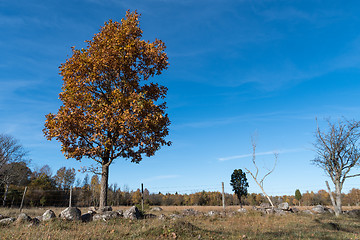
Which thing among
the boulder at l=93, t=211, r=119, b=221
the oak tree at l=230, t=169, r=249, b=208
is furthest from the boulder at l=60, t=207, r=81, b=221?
the oak tree at l=230, t=169, r=249, b=208

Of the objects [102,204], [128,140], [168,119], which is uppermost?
[168,119]

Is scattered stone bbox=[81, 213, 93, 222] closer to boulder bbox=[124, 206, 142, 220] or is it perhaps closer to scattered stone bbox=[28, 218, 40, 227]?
boulder bbox=[124, 206, 142, 220]

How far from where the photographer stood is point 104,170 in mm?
13391

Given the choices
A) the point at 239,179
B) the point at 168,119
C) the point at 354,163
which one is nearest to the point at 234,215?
the point at 168,119

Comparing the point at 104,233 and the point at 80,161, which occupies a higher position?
the point at 80,161

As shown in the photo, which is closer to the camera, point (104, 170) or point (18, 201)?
point (104, 170)

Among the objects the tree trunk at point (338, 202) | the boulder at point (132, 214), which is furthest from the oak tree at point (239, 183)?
the boulder at point (132, 214)

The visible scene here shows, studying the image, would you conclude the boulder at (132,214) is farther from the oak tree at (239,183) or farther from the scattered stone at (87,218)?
the oak tree at (239,183)

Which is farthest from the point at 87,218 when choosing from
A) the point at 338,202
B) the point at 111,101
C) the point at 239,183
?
the point at 239,183

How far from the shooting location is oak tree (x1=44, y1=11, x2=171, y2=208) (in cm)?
1197

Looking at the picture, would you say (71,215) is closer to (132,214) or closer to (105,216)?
(105,216)

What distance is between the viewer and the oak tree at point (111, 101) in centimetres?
1197

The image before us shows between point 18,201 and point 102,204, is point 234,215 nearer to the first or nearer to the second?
point 102,204

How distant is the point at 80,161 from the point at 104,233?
6493 mm
